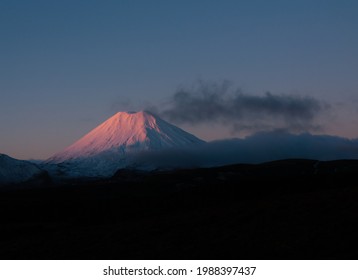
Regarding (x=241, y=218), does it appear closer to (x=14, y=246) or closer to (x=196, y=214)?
(x=196, y=214)

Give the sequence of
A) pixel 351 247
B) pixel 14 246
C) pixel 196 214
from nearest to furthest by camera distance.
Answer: pixel 351 247, pixel 14 246, pixel 196 214

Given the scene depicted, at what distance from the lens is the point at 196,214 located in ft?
154

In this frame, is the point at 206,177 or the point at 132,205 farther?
the point at 206,177

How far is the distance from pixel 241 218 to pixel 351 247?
14071 mm

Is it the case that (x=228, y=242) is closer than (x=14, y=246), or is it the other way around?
(x=228, y=242)

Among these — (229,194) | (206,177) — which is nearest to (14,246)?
(229,194)

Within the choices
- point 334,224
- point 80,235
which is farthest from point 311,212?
point 80,235

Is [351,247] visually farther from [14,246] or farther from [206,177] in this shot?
[206,177]

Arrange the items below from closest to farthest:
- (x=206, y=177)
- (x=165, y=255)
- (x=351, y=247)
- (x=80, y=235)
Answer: (x=351, y=247) < (x=165, y=255) < (x=80, y=235) < (x=206, y=177)

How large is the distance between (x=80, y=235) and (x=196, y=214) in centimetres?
1174

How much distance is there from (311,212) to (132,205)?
40888 mm

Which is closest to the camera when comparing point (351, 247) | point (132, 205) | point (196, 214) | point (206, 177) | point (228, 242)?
point (351, 247)

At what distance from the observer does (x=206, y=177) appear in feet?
628

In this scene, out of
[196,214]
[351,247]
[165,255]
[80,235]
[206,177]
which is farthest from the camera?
[206,177]
